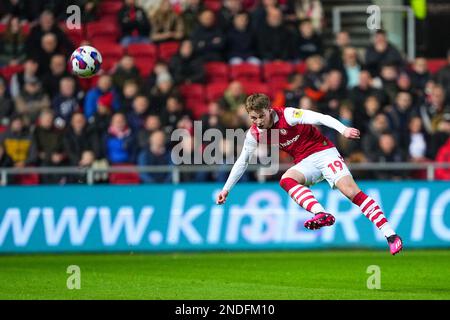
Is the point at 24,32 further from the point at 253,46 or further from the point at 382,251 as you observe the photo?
the point at 382,251

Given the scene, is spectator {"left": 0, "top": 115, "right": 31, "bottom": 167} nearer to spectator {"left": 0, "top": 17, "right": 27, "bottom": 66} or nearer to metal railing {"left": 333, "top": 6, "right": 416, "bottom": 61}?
spectator {"left": 0, "top": 17, "right": 27, "bottom": 66}

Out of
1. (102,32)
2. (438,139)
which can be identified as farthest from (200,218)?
(102,32)

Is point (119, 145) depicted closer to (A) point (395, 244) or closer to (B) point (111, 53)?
(B) point (111, 53)

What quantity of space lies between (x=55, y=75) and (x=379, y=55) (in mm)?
6114

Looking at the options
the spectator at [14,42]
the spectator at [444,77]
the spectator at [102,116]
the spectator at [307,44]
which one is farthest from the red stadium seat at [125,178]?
the spectator at [444,77]

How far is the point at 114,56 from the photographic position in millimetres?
21594

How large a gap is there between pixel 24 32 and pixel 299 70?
17.9 feet

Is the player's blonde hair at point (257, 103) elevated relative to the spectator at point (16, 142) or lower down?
elevated

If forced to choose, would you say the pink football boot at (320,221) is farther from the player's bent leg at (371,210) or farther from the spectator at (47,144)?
the spectator at (47,144)

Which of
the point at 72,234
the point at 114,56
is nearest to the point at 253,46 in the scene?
the point at 114,56

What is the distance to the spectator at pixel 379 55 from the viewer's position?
818 inches

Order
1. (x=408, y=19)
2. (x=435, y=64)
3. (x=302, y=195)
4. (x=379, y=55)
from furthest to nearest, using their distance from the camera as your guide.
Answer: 1. (x=408, y=19)
2. (x=435, y=64)
3. (x=379, y=55)
4. (x=302, y=195)

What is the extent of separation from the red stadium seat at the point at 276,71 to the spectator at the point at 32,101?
4391 mm

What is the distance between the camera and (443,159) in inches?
723
